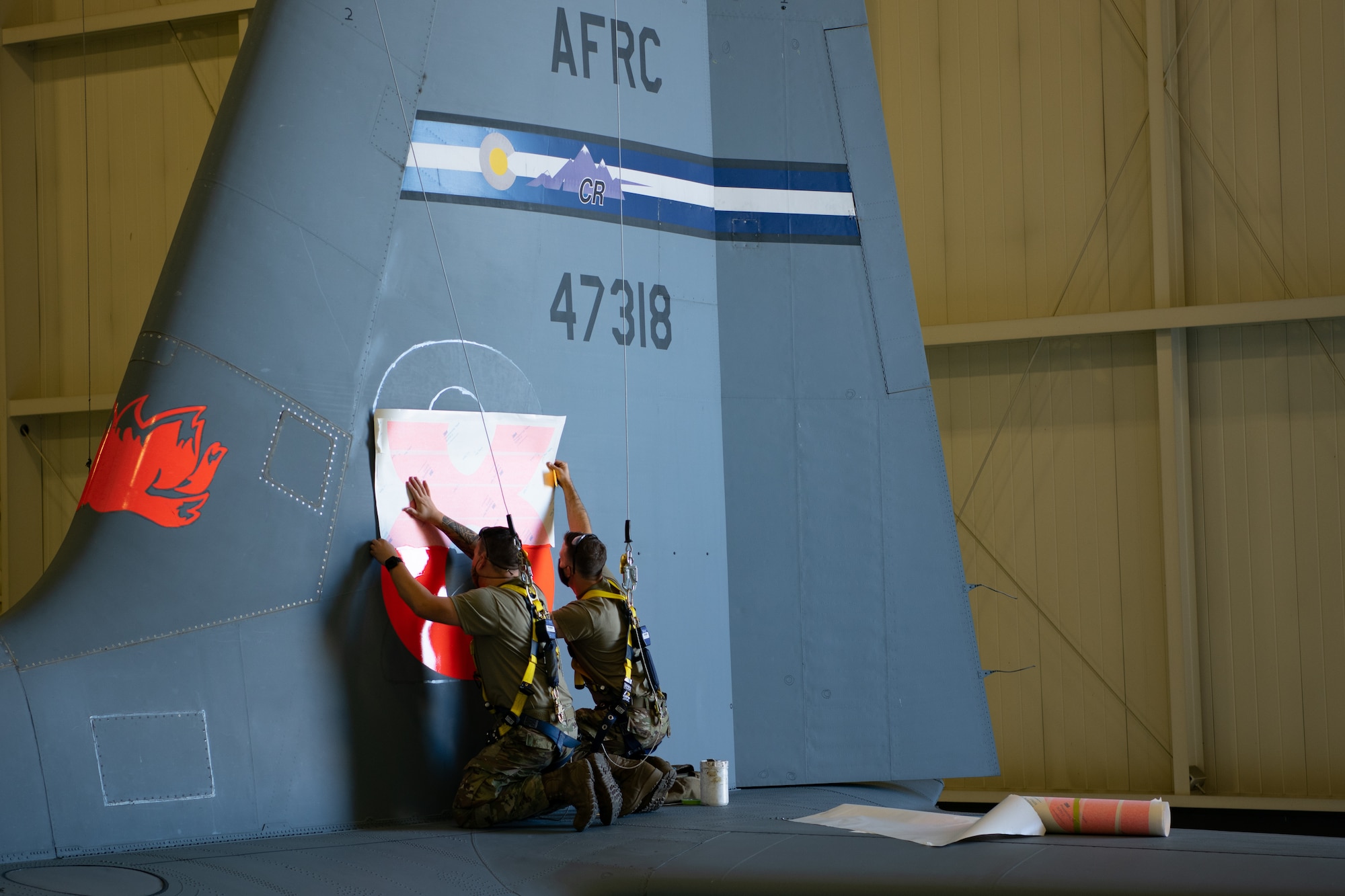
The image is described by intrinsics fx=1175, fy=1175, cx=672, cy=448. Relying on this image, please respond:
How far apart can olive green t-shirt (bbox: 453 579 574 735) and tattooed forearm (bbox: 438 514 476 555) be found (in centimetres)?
16

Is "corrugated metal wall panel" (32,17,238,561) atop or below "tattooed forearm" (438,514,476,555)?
atop

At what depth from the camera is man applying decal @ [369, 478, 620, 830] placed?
3355mm

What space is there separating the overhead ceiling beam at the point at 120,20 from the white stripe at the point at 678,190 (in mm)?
8390

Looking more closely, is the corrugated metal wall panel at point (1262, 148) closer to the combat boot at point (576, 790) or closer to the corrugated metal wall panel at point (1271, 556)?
the corrugated metal wall panel at point (1271, 556)

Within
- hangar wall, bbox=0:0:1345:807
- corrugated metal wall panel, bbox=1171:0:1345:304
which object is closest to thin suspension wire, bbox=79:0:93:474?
hangar wall, bbox=0:0:1345:807

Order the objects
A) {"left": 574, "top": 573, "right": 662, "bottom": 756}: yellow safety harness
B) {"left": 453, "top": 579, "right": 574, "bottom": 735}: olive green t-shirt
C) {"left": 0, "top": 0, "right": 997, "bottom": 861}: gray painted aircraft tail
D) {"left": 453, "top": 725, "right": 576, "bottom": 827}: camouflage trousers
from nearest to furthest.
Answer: {"left": 0, "top": 0, "right": 997, "bottom": 861}: gray painted aircraft tail → {"left": 453, "top": 725, "right": 576, "bottom": 827}: camouflage trousers → {"left": 453, "top": 579, "right": 574, "bottom": 735}: olive green t-shirt → {"left": 574, "top": 573, "right": 662, "bottom": 756}: yellow safety harness

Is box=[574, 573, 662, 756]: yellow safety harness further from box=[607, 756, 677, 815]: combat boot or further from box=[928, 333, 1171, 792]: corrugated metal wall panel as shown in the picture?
box=[928, 333, 1171, 792]: corrugated metal wall panel

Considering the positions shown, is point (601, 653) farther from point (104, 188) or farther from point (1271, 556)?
point (104, 188)

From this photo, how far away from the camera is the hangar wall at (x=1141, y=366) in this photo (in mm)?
8992

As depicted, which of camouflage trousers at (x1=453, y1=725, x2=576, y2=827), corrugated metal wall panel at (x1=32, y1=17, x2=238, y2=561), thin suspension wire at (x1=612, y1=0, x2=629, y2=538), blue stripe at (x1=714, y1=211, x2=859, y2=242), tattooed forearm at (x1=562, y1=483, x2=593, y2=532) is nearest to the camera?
camouflage trousers at (x1=453, y1=725, x2=576, y2=827)

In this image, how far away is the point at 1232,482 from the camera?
9.17 m

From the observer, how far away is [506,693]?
353 cm

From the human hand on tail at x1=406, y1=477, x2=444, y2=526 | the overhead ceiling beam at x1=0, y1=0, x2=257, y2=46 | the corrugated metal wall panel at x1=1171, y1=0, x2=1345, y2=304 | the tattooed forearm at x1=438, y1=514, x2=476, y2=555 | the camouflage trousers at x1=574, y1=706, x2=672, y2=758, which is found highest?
the overhead ceiling beam at x1=0, y1=0, x2=257, y2=46

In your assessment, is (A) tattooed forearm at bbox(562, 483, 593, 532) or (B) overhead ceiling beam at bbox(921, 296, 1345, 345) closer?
(A) tattooed forearm at bbox(562, 483, 593, 532)
